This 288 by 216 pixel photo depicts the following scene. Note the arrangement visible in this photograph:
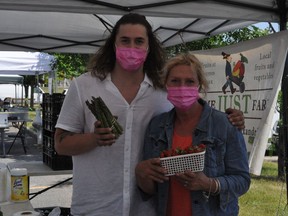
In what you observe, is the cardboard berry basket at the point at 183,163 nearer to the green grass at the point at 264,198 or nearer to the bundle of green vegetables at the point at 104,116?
the bundle of green vegetables at the point at 104,116

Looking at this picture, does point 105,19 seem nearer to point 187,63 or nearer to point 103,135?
point 187,63

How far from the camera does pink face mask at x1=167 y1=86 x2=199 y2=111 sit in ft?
5.69

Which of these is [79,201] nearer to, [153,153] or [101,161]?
[101,161]

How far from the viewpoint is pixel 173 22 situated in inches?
189

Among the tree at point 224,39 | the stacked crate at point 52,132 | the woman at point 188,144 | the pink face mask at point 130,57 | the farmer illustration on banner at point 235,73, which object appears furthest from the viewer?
the tree at point 224,39

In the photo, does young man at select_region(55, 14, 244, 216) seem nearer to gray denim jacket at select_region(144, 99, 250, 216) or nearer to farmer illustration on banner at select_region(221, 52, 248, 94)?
gray denim jacket at select_region(144, 99, 250, 216)

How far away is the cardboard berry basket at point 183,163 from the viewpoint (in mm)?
1553

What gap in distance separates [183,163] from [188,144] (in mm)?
181

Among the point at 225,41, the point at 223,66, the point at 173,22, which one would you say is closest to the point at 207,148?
the point at 223,66

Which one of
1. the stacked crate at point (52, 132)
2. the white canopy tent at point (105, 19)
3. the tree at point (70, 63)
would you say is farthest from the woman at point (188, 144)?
the tree at point (70, 63)

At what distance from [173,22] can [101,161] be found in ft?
11.0

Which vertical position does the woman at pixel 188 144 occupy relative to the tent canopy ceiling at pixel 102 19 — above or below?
below

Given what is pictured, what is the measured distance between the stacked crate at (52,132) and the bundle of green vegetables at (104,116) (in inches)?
95.5

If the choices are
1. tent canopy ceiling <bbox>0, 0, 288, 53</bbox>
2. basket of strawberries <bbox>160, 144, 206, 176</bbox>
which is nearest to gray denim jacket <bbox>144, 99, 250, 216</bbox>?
Answer: basket of strawberries <bbox>160, 144, 206, 176</bbox>
